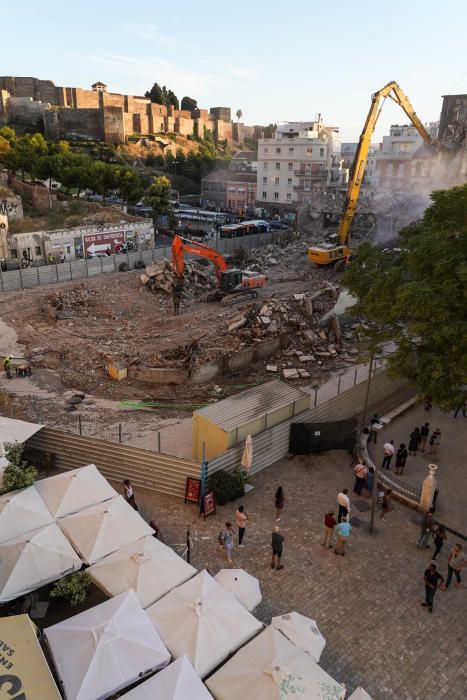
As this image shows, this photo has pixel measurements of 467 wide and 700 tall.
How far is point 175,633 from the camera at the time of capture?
26.8ft

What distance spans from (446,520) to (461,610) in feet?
10.1

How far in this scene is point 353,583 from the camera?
11.1 metres

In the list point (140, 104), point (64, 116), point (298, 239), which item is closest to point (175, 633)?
point (298, 239)

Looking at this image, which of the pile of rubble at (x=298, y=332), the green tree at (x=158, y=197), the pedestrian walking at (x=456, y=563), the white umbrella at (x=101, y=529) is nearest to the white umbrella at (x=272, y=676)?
the white umbrella at (x=101, y=529)

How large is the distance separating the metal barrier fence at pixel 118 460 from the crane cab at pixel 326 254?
83.2 ft

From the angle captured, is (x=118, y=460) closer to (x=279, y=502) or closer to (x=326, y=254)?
(x=279, y=502)

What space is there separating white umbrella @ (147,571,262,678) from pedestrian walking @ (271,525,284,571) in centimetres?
225

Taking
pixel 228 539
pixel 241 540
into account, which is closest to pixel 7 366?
pixel 241 540

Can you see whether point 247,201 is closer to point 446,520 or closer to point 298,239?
point 298,239

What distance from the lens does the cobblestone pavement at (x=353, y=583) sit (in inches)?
360

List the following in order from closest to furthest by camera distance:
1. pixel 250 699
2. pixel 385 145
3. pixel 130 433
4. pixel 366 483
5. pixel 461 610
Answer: pixel 250 699 → pixel 461 610 → pixel 366 483 → pixel 130 433 → pixel 385 145

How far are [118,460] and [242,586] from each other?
5.85 meters

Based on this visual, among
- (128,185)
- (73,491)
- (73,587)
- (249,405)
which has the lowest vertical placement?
(73,587)

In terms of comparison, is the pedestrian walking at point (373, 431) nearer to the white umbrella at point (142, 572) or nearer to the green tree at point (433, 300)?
the green tree at point (433, 300)
